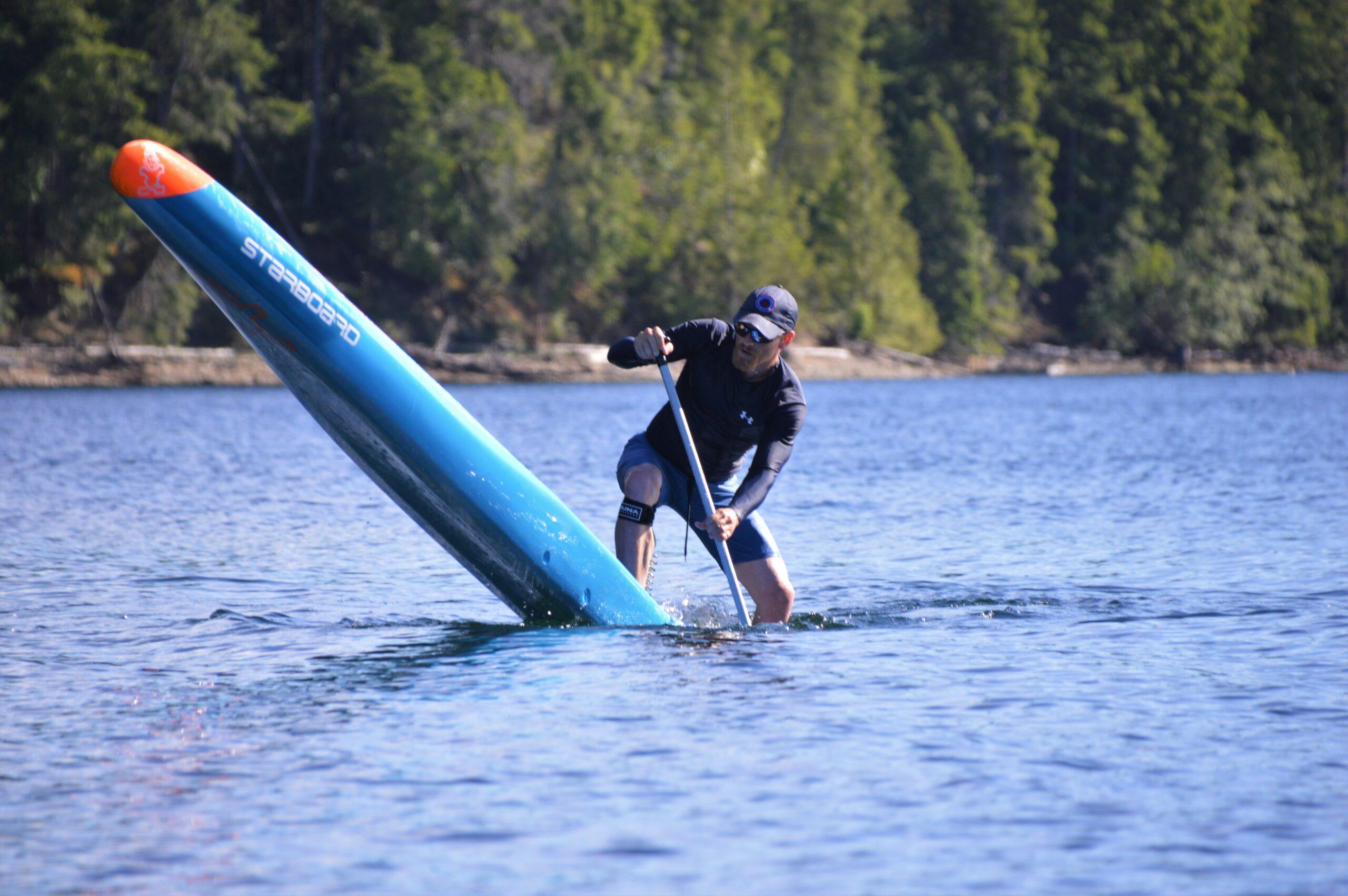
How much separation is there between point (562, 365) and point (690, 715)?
4933 cm

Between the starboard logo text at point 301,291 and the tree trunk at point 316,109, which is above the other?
the tree trunk at point 316,109

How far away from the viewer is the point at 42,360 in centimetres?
4553

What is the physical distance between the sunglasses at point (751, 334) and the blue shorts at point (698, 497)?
0.90 m

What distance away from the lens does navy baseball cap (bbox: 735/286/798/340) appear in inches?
298

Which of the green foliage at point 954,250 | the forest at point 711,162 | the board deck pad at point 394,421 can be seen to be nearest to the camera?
the board deck pad at point 394,421

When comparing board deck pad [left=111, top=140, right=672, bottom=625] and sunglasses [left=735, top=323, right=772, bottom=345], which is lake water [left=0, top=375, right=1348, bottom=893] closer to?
board deck pad [left=111, top=140, right=672, bottom=625]

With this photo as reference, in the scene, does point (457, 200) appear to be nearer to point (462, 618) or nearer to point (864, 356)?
point (864, 356)

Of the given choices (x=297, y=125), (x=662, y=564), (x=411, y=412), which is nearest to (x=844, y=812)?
(x=411, y=412)

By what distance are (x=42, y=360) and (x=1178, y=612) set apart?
4234cm

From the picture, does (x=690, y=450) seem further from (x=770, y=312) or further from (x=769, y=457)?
(x=770, y=312)

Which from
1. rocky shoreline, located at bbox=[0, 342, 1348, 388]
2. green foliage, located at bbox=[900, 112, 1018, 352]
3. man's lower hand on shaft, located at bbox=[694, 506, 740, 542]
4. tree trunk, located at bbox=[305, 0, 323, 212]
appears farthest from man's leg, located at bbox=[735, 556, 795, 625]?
green foliage, located at bbox=[900, 112, 1018, 352]

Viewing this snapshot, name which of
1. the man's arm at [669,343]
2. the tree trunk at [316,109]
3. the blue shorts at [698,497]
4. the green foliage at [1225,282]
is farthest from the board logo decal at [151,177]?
the green foliage at [1225,282]

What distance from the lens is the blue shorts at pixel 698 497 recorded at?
8133mm

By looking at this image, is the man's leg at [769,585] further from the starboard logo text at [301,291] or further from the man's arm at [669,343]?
the starboard logo text at [301,291]
